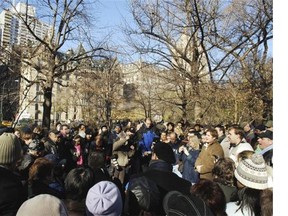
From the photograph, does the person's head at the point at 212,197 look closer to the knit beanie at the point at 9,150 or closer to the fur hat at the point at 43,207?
the fur hat at the point at 43,207

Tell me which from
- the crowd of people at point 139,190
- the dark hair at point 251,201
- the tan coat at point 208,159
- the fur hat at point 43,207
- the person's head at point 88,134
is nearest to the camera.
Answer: the fur hat at point 43,207

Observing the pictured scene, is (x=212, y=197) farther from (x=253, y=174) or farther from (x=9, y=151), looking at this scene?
(x=9, y=151)

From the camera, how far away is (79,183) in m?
3.42

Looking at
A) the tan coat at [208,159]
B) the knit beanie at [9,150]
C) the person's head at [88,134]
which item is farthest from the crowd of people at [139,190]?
the person's head at [88,134]

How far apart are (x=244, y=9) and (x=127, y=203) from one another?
17.7 m

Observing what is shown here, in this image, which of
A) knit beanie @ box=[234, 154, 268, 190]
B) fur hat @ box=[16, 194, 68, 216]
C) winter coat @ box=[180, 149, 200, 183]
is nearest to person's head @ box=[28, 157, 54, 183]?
fur hat @ box=[16, 194, 68, 216]

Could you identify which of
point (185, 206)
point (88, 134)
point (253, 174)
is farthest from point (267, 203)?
point (88, 134)

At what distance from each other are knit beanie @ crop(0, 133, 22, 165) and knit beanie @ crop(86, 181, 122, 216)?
3.51ft

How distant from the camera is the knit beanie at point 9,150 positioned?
10.9ft

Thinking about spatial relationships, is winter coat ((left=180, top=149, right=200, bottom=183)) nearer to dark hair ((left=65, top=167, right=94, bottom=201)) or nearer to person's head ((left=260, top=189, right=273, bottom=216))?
dark hair ((left=65, top=167, right=94, bottom=201))

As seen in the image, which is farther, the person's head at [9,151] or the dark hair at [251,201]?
the person's head at [9,151]

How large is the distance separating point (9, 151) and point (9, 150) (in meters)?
0.01

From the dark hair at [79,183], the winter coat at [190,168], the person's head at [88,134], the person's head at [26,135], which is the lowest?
the winter coat at [190,168]
